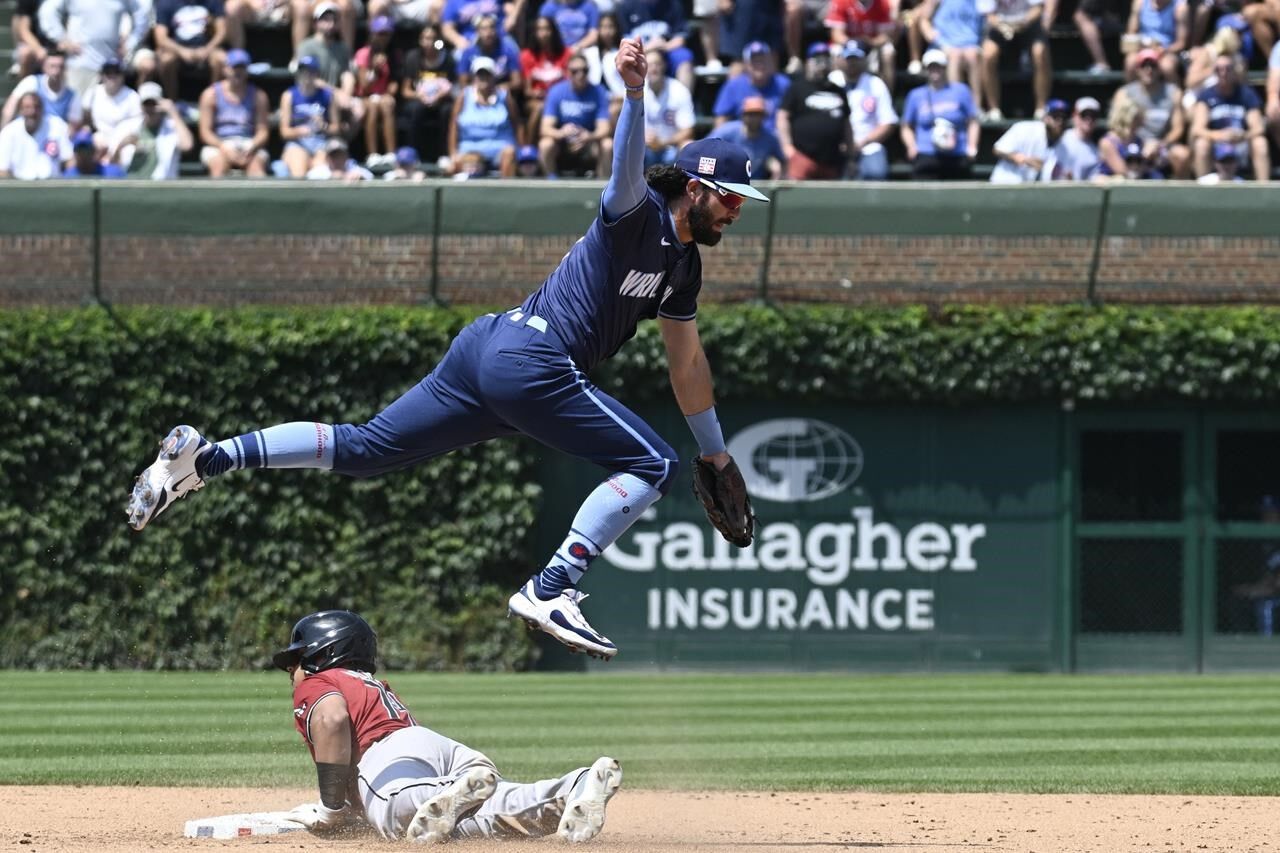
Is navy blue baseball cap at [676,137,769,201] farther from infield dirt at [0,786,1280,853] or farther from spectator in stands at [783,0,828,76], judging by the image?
spectator in stands at [783,0,828,76]

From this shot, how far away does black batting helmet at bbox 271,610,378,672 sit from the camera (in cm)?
721

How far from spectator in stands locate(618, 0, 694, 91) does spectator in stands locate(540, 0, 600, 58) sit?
11.2 inches

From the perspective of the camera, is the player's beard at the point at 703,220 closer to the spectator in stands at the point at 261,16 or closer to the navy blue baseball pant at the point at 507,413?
the navy blue baseball pant at the point at 507,413

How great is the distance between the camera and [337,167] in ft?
59.1

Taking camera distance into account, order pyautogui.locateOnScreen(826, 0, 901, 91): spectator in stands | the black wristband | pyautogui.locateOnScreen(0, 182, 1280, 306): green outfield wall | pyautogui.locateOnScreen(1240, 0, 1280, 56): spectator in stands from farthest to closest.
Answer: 1. pyautogui.locateOnScreen(1240, 0, 1280, 56): spectator in stands
2. pyautogui.locateOnScreen(826, 0, 901, 91): spectator in stands
3. pyautogui.locateOnScreen(0, 182, 1280, 306): green outfield wall
4. the black wristband

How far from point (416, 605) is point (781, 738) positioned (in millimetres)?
6270

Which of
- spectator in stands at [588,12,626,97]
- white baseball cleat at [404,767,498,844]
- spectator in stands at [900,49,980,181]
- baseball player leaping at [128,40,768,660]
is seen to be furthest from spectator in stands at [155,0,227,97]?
white baseball cleat at [404,767,498,844]

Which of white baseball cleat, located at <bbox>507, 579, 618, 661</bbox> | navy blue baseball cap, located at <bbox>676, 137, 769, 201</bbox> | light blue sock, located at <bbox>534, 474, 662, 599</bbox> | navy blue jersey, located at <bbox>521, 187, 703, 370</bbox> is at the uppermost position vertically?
navy blue baseball cap, located at <bbox>676, 137, 769, 201</bbox>

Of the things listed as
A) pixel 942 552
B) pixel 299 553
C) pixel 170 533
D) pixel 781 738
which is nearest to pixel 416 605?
pixel 299 553

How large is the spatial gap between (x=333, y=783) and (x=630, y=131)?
2690mm

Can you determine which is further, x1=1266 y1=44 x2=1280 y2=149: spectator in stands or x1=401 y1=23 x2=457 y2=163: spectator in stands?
x1=401 y1=23 x2=457 y2=163: spectator in stands

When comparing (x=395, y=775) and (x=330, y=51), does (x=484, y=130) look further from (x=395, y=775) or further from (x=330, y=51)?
(x=395, y=775)

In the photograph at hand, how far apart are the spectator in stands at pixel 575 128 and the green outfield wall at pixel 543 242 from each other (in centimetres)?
84

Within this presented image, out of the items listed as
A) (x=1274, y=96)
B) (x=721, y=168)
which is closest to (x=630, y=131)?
(x=721, y=168)
